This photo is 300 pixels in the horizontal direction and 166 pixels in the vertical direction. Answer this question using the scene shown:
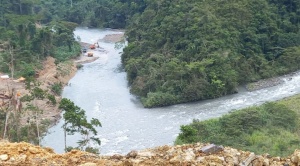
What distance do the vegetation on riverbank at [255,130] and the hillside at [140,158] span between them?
390 inches

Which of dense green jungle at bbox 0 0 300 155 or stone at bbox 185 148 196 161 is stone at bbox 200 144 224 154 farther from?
dense green jungle at bbox 0 0 300 155

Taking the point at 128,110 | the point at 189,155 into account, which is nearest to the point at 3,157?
the point at 189,155

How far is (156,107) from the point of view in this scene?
28.4 metres

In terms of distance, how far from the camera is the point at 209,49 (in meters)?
31.5

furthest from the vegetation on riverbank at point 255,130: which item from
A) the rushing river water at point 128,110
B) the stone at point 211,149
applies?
the stone at point 211,149

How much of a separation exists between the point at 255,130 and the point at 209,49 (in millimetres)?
→ 11734

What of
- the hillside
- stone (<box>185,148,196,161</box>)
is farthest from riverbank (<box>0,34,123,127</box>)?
stone (<box>185,148,196,161</box>)

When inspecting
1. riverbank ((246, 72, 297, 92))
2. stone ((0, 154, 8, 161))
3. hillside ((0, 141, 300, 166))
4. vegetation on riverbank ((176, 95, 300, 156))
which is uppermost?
stone ((0, 154, 8, 161))

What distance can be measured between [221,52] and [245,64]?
5.72 feet

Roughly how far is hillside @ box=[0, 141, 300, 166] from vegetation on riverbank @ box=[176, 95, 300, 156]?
991cm

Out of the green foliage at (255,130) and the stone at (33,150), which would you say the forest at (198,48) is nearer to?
the green foliage at (255,130)

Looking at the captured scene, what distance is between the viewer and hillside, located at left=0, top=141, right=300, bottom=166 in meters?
7.23

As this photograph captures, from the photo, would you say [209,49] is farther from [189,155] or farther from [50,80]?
[189,155]

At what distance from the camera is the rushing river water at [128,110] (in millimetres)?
22941
